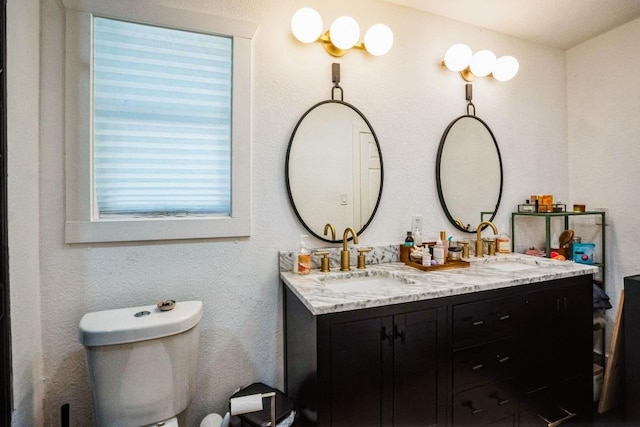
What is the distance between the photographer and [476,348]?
1263 mm

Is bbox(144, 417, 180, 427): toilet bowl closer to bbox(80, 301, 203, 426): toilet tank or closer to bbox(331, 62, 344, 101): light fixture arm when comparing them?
bbox(80, 301, 203, 426): toilet tank

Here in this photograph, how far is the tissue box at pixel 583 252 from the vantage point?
1.96 metres

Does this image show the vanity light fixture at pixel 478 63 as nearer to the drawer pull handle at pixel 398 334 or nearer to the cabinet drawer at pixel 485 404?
the drawer pull handle at pixel 398 334

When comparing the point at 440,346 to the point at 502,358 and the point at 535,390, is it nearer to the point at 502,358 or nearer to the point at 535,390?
the point at 502,358

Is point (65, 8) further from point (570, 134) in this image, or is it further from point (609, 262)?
point (609, 262)

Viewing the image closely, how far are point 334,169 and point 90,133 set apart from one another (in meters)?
1.06

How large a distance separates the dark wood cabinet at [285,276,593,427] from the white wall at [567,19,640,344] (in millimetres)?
735

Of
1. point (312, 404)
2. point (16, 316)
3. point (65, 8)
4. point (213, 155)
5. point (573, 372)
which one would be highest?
point (65, 8)

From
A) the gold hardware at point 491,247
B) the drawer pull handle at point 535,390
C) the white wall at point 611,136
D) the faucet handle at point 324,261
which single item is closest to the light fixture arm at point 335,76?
the faucet handle at point 324,261

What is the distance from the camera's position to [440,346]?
3.94 ft

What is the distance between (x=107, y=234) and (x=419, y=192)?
1.54m

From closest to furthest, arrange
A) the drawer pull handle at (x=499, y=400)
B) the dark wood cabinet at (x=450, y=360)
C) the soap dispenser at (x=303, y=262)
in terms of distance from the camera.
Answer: the dark wood cabinet at (x=450, y=360)
the drawer pull handle at (x=499, y=400)
the soap dispenser at (x=303, y=262)

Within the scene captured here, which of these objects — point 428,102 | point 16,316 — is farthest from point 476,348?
point 16,316

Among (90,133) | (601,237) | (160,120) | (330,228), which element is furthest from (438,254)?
(90,133)
